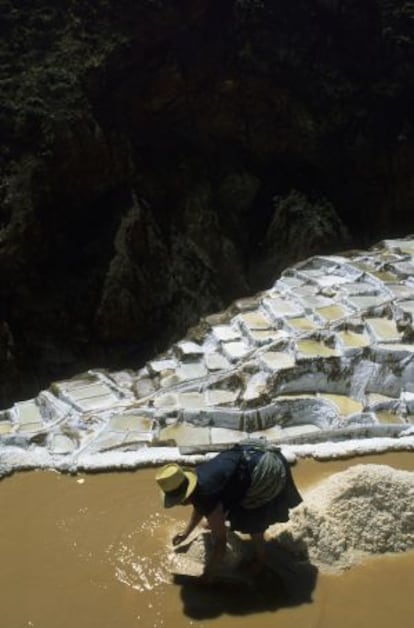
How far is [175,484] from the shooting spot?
2.09 meters

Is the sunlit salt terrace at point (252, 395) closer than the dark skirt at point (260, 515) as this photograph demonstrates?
No

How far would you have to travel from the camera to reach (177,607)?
2.29 m

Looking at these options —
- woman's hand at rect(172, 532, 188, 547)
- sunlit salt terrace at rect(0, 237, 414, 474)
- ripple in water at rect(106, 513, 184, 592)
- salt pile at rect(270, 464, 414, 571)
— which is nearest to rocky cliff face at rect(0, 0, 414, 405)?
sunlit salt terrace at rect(0, 237, 414, 474)

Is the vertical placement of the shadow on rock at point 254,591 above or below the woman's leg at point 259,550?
below

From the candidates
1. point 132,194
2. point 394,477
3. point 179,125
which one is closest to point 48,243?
point 132,194

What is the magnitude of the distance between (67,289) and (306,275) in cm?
524

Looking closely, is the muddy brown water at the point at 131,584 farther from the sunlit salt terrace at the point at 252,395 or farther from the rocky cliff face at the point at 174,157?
the rocky cliff face at the point at 174,157

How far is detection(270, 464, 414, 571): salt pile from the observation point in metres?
2.49

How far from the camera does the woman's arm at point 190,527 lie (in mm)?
2248

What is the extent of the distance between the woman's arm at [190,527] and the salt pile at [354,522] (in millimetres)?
388

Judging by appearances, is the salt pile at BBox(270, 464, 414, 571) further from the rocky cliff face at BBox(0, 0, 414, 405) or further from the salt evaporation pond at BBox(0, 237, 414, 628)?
the rocky cliff face at BBox(0, 0, 414, 405)

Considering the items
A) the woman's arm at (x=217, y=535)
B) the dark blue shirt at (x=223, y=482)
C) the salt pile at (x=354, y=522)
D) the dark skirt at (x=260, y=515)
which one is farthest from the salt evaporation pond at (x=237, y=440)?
the dark blue shirt at (x=223, y=482)

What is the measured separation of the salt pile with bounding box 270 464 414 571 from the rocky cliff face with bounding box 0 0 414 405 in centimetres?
647

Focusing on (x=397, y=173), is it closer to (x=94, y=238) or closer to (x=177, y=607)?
(x=94, y=238)
